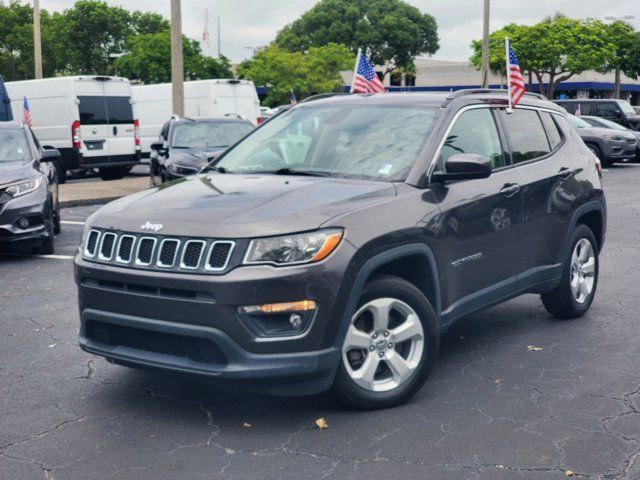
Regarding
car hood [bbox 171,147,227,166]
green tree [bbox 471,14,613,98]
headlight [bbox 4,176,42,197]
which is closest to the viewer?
headlight [bbox 4,176,42,197]

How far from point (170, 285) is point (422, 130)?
75.5 inches

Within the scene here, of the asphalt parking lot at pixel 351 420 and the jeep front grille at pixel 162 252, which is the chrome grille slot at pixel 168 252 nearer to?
the jeep front grille at pixel 162 252

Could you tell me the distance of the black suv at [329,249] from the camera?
14.3 ft

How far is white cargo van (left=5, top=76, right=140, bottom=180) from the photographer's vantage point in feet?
67.8

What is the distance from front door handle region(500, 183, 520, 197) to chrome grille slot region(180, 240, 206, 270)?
223 cm

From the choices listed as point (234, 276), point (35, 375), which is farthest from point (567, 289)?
point (35, 375)

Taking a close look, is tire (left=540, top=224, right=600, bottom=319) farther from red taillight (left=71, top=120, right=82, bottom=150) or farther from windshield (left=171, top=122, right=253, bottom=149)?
red taillight (left=71, top=120, right=82, bottom=150)

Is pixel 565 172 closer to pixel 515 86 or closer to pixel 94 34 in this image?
pixel 515 86

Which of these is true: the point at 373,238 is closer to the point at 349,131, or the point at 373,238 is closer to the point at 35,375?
the point at 349,131

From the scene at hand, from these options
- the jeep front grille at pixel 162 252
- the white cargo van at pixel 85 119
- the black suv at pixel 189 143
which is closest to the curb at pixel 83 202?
the black suv at pixel 189 143

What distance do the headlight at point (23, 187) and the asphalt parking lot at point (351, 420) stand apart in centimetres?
368

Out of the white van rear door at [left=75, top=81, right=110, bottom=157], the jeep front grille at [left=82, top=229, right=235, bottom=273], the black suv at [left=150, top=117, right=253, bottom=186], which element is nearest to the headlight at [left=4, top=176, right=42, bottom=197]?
the black suv at [left=150, top=117, right=253, bottom=186]

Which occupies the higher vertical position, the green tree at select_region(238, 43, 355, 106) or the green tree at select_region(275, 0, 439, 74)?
the green tree at select_region(275, 0, 439, 74)

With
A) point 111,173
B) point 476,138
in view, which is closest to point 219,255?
point 476,138
